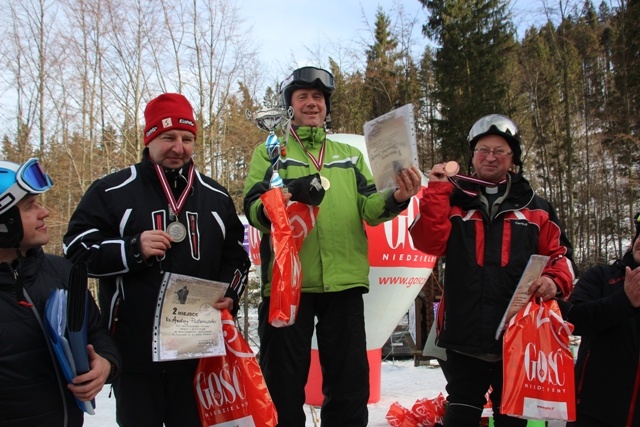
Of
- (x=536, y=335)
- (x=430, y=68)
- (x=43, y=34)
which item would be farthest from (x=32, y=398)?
(x=430, y=68)

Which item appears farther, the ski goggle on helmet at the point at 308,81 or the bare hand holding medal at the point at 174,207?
the ski goggle on helmet at the point at 308,81

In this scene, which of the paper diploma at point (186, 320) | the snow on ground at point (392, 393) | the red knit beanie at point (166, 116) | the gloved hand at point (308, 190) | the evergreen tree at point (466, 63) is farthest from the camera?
the evergreen tree at point (466, 63)

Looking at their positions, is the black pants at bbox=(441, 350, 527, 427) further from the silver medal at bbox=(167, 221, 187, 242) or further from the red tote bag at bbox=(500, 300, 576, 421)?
the silver medal at bbox=(167, 221, 187, 242)

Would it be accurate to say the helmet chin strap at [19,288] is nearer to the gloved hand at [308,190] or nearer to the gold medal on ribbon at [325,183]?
the gloved hand at [308,190]

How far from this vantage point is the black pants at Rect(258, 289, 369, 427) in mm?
2920

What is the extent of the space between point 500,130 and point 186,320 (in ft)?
6.57

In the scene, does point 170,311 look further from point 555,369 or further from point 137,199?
point 555,369

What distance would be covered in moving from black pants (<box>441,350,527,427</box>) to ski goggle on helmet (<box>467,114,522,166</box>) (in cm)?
120

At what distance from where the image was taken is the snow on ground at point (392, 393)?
4859 millimetres

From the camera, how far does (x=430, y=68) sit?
27.6 m

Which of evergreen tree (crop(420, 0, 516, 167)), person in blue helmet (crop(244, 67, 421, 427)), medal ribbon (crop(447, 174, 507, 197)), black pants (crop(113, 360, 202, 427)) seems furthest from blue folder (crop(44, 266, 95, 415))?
evergreen tree (crop(420, 0, 516, 167))

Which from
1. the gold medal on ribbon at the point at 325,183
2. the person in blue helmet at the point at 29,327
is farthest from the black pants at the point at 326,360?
the person in blue helmet at the point at 29,327

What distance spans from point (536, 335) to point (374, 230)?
8.68 ft

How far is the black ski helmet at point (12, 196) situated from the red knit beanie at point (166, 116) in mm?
710
